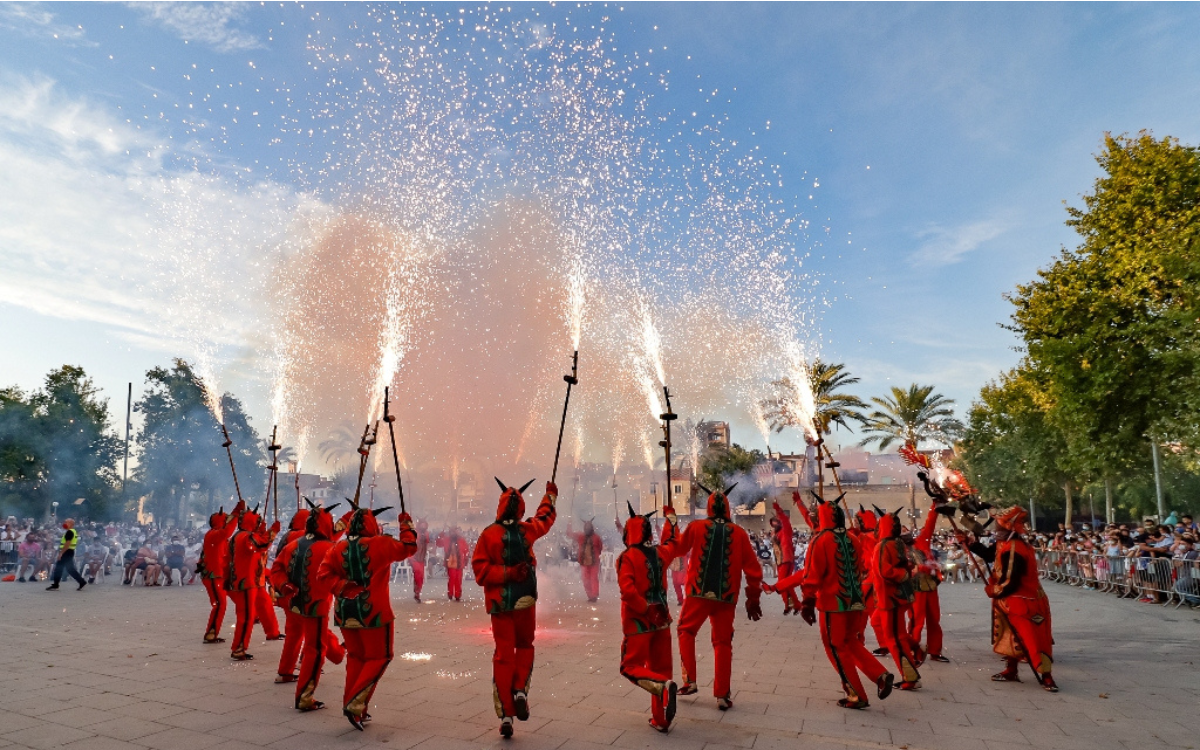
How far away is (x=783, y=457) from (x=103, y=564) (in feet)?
190

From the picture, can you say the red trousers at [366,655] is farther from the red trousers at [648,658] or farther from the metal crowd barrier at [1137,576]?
the metal crowd barrier at [1137,576]

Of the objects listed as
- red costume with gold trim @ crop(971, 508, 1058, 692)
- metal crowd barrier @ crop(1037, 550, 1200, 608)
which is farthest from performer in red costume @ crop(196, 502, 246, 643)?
metal crowd barrier @ crop(1037, 550, 1200, 608)

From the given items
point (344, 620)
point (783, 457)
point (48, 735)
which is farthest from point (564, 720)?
point (783, 457)

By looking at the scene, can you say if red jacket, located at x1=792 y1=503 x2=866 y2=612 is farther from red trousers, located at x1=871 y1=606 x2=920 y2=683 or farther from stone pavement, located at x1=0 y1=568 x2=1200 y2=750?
red trousers, located at x1=871 y1=606 x2=920 y2=683

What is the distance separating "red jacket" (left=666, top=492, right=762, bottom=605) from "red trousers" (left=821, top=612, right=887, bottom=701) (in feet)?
2.83

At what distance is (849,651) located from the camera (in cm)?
738

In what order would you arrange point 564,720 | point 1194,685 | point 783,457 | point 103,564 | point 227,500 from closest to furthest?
point 564,720 → point 1194,685 → point 103,564 → point 227,500 → point 783,457

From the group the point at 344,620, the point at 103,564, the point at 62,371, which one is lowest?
the point at 103,564

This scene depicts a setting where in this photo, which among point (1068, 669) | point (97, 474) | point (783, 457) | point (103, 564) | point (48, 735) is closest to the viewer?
point (48, 735)

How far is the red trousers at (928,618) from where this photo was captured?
31.8ft

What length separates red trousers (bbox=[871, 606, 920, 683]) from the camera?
8.39 m

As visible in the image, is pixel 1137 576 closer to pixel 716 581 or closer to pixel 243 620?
pixel 716 581

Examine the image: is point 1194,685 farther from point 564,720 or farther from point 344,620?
point 344,620

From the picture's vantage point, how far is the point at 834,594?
7.45 metres
